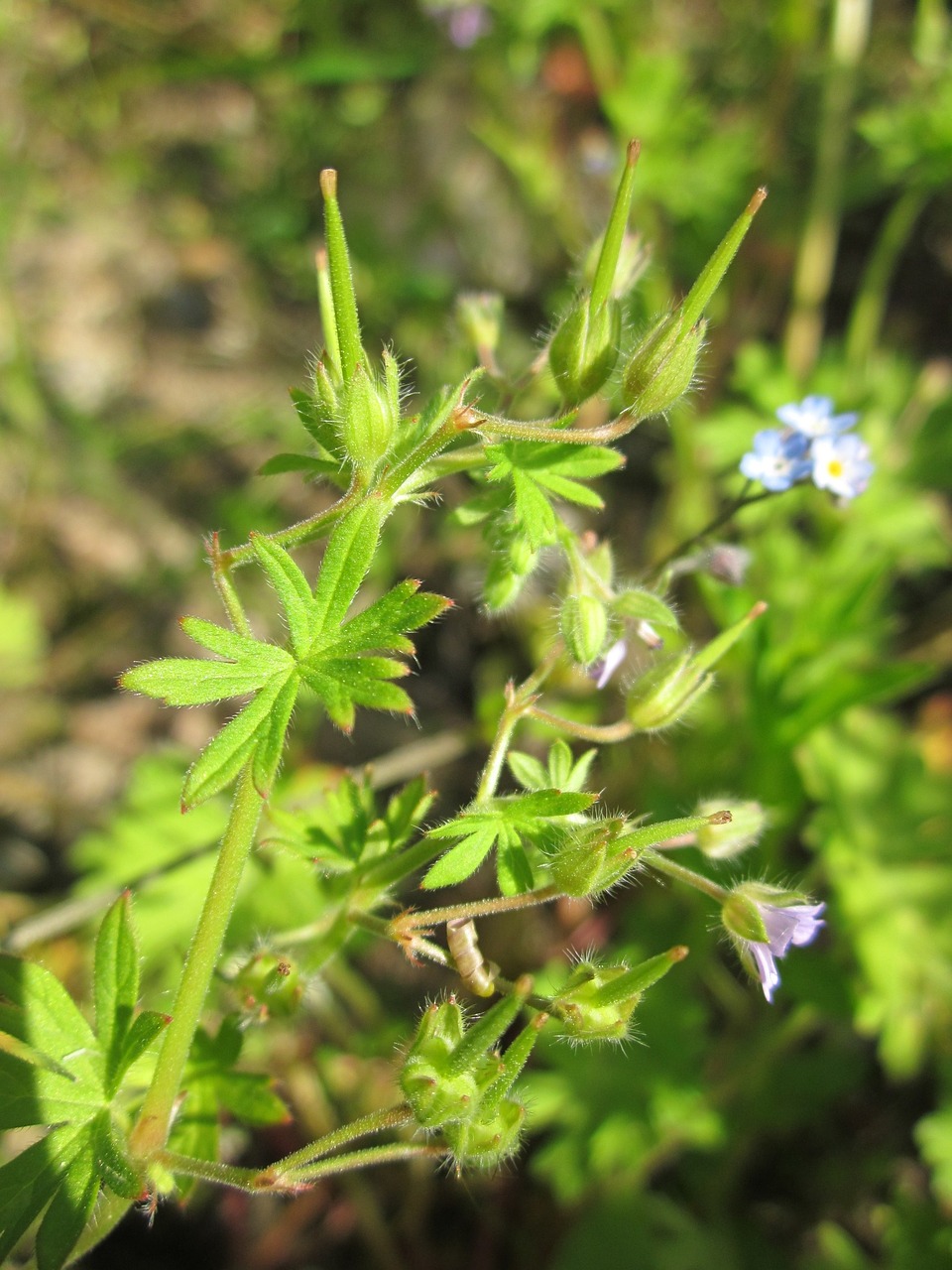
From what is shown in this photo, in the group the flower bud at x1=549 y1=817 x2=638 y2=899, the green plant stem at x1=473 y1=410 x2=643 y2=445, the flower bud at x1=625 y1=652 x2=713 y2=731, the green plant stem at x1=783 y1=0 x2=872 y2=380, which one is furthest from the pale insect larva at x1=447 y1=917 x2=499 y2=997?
the green plant stem at x1=783 y1=0 x2=872 y2=380

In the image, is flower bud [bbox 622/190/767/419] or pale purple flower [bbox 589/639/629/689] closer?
flower bud [bbox 622/190/767/419]

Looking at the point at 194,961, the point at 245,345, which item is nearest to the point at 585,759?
the point at 194,961

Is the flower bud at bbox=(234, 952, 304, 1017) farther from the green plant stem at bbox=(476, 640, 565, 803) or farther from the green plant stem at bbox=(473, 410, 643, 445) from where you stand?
the green plant stem at bbox=(473, 410, 643, 445)

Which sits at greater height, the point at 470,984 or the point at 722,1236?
the point at 470,984

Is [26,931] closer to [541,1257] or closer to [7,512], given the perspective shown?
[541,1257]

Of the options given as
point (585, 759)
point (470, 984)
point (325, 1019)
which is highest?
point (585, 759)

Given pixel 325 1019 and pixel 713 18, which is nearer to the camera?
pixel 325 1019
